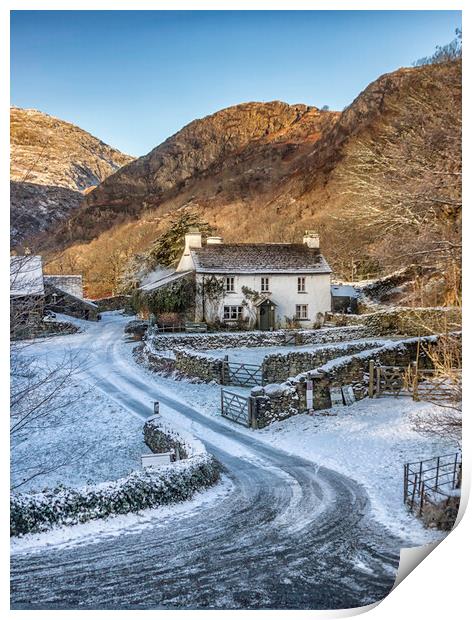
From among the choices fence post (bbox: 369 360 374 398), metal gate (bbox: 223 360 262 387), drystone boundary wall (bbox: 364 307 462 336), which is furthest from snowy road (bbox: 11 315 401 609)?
metal gate (bbox: 223 360 262 387)

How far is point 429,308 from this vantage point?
5.28 m

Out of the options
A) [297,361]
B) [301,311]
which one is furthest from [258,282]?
[297,361]

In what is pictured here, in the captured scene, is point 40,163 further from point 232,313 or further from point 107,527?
point 232,313

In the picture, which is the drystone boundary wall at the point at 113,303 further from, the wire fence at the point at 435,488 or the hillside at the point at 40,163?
the wire fence at the point at 435,488

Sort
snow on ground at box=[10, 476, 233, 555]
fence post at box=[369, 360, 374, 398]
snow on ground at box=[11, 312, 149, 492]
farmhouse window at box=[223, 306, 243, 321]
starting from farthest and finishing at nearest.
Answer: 1. farmhouse window at box=[223, 306, 243, 321]
2. fence post at box=[369, 360, 374, 398]
3. snow on ground at box=[11, 312, 149, 492]
4. snow on ground at box=[10, 476, 233, 555]

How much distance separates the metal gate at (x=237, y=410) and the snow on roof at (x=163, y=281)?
163 cm

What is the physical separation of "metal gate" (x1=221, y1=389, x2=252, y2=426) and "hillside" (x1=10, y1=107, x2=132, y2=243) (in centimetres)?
371

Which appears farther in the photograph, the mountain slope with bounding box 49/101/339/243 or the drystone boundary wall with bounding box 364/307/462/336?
the mountain slope with bounding box 49/101/339/243

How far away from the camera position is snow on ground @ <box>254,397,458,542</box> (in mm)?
4594

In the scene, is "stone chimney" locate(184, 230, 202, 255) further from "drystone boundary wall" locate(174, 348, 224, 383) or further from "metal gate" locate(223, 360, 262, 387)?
"metal gate" locate(223, 360, 262, 387)

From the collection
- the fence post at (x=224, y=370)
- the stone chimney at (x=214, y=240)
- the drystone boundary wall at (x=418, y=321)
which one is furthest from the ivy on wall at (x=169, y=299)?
the drystone boundary wall at (x=418, y=321)

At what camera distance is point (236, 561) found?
4.03m
